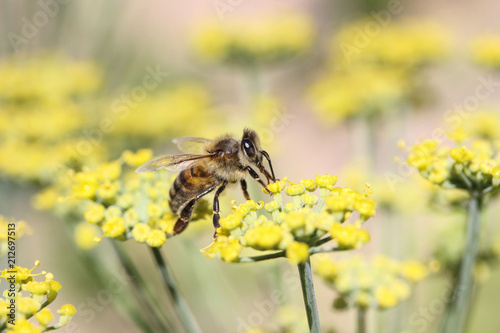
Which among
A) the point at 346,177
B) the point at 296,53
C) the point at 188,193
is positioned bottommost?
the point at 188,193

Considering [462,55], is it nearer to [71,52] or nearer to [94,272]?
[94,272]

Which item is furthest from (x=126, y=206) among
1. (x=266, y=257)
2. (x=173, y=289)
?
(x=266, y=257)

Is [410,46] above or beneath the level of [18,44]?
beneath

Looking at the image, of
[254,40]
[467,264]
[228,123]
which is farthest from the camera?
[254,40]

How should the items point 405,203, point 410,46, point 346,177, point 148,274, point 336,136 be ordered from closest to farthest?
point 405,203 < point 346,177 < point 410,46 < point 148,274 < point 336,136

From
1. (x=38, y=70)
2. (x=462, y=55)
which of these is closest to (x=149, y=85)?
(x=38, y=70)

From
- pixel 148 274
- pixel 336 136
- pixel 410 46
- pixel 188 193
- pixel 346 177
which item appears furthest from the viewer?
pixel 336 136

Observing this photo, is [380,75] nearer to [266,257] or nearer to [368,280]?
[368,280]
